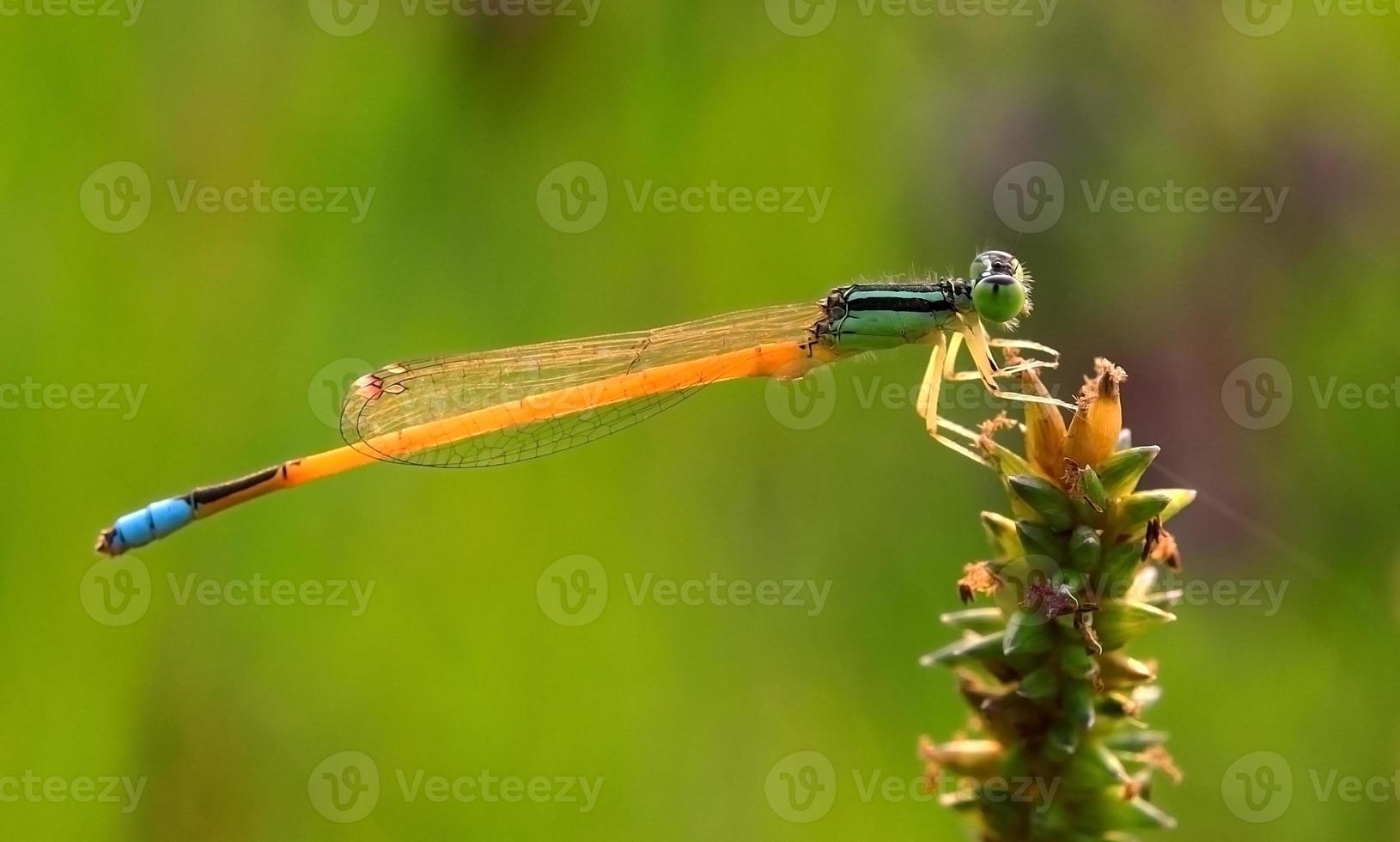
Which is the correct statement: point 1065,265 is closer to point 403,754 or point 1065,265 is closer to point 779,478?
point 779,478

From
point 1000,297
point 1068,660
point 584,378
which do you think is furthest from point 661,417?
point 1068,660

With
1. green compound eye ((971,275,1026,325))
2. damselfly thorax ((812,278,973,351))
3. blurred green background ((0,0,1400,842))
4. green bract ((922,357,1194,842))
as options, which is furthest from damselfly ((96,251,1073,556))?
green bract ((922,357,1194,842))

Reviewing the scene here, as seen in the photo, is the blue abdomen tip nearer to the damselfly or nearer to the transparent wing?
the damselfly

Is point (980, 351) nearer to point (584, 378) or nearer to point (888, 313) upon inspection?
point (888, 313)

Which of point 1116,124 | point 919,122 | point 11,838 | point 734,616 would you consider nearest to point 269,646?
point 11,838

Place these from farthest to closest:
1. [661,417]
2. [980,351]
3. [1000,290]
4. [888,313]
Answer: [661,417]
[888,313]
[980,351]
[1000,290]

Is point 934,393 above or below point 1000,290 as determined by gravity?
below

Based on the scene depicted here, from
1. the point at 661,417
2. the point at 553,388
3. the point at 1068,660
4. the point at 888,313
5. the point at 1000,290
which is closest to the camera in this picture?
the point at 1068,660

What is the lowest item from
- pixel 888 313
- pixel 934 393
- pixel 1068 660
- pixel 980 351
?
pixel 1068 660
